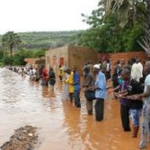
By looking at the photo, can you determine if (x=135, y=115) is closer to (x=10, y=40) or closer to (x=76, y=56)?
(x=76, y=56)

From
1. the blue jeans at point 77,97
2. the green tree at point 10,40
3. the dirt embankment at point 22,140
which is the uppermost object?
the green tree at point 10,40

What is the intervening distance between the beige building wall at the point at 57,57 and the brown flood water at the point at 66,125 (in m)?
18.1

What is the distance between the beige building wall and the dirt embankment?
23635 mm

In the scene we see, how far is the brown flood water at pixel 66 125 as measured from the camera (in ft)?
31.9

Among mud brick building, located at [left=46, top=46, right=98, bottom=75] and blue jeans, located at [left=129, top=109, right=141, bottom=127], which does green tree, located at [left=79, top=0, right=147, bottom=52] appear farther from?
blue jeans, located at [left=129, top=109, right=141, bottom=127]

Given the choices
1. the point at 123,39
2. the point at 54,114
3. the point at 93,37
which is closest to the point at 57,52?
the point at 93,37

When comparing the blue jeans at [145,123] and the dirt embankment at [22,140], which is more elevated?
the blue jeans at [145,123]

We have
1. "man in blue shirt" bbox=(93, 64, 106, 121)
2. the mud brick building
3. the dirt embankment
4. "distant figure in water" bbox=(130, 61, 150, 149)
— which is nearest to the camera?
"distant figure in water" bbox=(130, 61, 150, 149)

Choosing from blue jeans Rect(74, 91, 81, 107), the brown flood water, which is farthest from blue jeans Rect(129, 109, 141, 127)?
blue jeans Rect(74, 91, 81, 107)

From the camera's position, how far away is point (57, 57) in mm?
39781

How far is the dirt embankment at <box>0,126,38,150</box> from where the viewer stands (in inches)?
381

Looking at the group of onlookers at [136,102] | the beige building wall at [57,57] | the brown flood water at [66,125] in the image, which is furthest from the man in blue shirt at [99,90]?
the beige building wall at [57,57]

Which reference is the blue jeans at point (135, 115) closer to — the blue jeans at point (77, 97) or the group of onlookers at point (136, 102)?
the group of onlookers at point (136, 102)

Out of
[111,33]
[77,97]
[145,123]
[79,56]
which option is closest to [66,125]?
[77,97]
